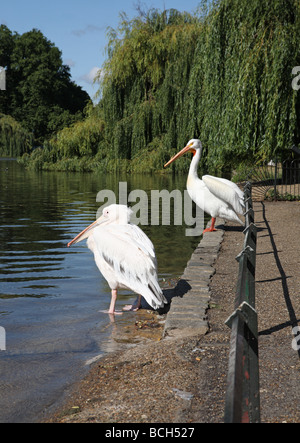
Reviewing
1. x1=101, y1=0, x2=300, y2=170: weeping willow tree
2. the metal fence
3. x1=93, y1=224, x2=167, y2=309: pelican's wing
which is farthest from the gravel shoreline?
x1=101, y1=0, x2=300, y2=170: weeping willow tree

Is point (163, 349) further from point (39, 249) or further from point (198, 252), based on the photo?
point (39, 249)

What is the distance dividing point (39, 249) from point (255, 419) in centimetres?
752

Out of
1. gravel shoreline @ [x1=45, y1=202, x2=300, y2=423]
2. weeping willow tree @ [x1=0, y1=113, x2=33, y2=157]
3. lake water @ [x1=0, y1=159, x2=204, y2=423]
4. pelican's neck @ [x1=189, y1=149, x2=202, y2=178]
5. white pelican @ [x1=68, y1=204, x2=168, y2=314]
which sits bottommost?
lake water @ [x1=0, y1=159, x2=204, y2=423]

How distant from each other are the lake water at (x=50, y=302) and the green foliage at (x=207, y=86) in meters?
3.43

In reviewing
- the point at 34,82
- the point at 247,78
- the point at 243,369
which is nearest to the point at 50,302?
the point at 243,369

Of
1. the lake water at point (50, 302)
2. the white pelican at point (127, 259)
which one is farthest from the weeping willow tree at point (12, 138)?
the white pelican at point (127, 259)

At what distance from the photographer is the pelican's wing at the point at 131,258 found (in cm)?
497

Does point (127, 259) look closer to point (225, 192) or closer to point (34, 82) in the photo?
point (225, 192)

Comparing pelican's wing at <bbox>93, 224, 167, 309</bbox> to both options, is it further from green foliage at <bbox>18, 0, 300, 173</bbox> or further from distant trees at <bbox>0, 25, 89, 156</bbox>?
distant trees at <bbox>0, 25, 89, 156</bbox>

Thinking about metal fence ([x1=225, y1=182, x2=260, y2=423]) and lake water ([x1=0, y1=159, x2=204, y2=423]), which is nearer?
metal fence ([x1=225, y1=182, x2=260, y2=423])

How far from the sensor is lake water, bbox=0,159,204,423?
12.5ft

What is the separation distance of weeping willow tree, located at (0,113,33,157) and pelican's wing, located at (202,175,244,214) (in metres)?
34.0

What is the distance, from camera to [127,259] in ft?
17.0

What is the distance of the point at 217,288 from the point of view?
17.9ft
